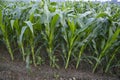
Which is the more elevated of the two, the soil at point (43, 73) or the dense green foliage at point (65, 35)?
the dense green foliage at point (65, 35)

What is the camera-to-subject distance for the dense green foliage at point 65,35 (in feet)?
5.01

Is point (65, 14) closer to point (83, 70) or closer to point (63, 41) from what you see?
point (63, 41)

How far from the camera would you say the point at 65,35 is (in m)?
1.55

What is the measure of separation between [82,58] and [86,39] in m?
0.23

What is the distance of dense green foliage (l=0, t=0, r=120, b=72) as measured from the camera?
1527 mm

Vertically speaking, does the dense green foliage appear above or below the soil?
above

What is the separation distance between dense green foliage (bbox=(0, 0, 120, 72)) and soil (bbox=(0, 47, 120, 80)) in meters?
0.05

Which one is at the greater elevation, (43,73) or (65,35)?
(65,35)

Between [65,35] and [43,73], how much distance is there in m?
0.35

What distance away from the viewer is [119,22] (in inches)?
62.0

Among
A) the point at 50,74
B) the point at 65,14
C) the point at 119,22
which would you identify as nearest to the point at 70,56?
the point at 50,74

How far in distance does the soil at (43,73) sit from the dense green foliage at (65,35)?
0.05 m

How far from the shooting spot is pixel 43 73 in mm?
1637

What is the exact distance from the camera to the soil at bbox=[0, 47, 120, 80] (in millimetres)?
A: 1607
